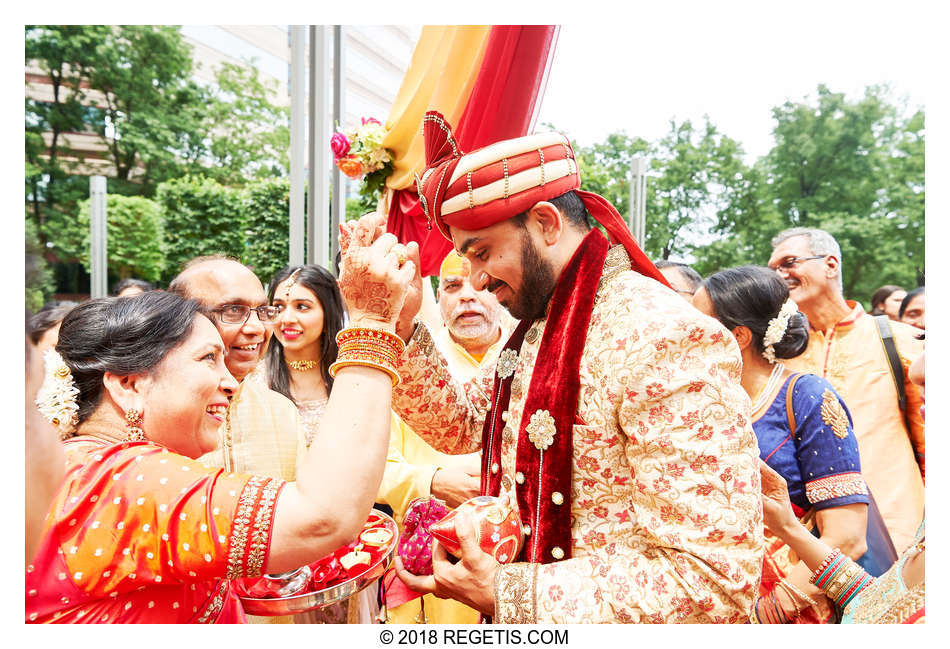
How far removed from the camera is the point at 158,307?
1562mm

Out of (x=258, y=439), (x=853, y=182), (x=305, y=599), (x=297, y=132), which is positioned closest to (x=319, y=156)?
(x=297, y=132)

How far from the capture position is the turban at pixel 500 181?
160cm

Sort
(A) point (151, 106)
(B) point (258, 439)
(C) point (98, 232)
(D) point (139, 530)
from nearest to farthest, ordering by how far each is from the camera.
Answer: (D) point (139, 530) → (B) point (258, 439) → (C) point (98, 232) → (A) point (151, 106)

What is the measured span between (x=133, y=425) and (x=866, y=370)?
3.71 meters

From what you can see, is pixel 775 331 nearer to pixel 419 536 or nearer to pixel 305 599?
pixel 419 536

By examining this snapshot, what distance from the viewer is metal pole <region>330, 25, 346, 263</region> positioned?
3.87 m

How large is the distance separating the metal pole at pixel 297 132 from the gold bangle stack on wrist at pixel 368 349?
2445 mm

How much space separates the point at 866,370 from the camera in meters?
3.59

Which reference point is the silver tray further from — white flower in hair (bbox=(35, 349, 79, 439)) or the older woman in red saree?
white flower in hair (bbox=(35, 349, 79, 439))

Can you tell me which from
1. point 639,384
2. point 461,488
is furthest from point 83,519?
point 461,488

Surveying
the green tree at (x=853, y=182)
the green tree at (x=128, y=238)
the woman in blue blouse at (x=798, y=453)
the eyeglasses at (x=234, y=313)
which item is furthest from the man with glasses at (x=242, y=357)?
the green tree at (x=853, y=182)

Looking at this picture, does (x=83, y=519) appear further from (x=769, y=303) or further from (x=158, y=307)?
(x=769, y=303)

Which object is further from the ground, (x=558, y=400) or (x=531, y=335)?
(x=531, y=335)

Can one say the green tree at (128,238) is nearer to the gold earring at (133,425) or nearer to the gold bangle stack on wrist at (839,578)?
the gold earring at (133,425)
